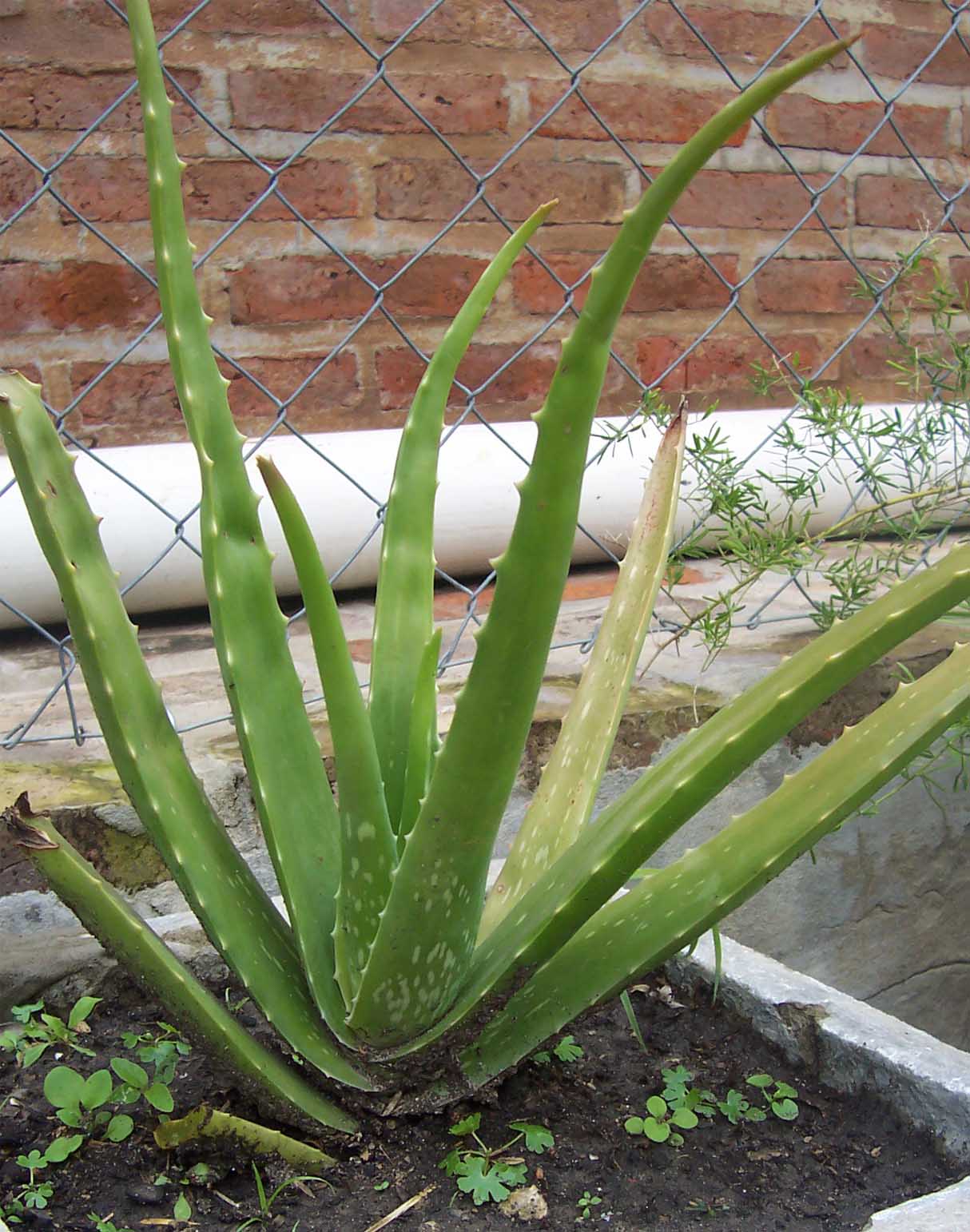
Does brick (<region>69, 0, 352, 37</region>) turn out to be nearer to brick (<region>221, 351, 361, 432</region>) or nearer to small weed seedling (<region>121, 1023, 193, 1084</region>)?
brick (<region>221, 351, 361, 432</region>)

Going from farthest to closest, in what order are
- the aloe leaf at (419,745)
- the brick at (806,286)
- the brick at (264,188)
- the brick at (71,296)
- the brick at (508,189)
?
the brick at (806,286) < the brick at (508,189) < the brick at (264,188) < the brick at (71,296) < the aloe leaf at (419,745)

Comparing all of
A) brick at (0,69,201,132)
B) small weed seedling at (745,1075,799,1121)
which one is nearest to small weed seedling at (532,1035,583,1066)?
small weed seedling at (745,1075,799,1121)

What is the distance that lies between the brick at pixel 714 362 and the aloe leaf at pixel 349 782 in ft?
5.73

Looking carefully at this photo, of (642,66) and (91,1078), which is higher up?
(642,66)

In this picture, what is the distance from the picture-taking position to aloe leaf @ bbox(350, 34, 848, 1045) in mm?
495

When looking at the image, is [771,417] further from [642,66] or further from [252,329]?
[252,329]

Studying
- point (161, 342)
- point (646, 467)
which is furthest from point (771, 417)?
point (161, 342)

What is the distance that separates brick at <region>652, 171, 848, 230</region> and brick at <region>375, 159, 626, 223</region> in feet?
0.48

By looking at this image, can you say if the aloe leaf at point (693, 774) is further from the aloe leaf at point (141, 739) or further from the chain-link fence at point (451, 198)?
the chain-link fence at point (451, 198)

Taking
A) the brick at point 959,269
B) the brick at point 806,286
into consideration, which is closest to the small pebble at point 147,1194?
the brick at point 806,286

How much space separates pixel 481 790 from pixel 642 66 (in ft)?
6.52

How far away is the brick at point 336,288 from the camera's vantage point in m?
2.04

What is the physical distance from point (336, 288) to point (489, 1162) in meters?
1.57

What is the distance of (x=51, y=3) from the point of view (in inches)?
73.3
